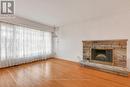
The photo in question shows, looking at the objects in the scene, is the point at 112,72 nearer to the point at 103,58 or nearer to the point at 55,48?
the point at 103,58

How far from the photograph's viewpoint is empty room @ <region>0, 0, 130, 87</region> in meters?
2.91

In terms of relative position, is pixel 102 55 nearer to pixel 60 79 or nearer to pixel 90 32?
pixel 90 32

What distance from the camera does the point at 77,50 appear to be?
5.46m

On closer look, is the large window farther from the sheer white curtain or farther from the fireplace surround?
the fireplace surround

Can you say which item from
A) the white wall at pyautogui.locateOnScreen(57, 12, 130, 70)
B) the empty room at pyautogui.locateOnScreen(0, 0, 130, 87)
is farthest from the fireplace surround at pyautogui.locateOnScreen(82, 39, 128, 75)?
the white wall at pyautogui.locateOnScreen(57, 12, 130, 70)

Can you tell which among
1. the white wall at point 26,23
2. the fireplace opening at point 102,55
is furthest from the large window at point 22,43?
the fireplace opening at point 102,55

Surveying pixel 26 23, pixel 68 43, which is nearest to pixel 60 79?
→ pixel 68 43

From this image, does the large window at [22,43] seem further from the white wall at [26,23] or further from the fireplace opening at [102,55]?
the fireplace opening at [102,55]

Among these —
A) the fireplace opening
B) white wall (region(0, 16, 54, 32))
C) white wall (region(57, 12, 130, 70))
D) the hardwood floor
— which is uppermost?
white wall (region(0, 16, 54, 32))

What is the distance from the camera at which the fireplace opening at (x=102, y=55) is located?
4168 millimetres

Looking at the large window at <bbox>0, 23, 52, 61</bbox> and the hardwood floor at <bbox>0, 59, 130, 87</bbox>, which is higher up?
the large window at <bbox>0, 23, 52, 61</bbox>

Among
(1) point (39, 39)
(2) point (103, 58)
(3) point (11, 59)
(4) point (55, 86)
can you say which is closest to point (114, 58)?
(2) point (103, 58)

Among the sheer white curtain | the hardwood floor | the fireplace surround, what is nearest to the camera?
the hardwood floor

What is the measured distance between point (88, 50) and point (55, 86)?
9.92ft
